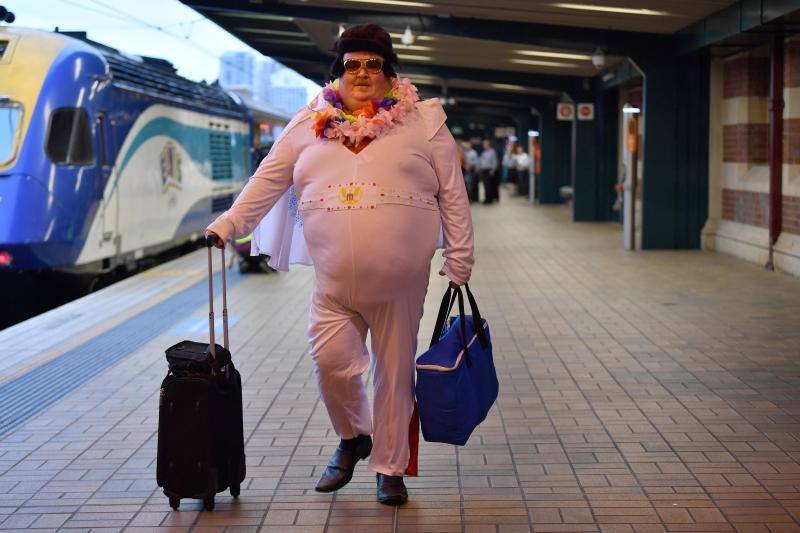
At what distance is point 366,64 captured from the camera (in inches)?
180

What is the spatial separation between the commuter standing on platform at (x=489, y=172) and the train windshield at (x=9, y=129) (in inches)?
794

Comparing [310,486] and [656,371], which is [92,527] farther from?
[656,371]

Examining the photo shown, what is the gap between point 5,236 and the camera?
10953 mm

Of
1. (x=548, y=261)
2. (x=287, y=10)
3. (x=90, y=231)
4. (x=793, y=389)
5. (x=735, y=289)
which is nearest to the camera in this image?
(x=793, y=389)

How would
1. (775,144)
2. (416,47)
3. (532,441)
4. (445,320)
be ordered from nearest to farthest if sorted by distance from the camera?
(445,320)
(532,441)
(775,144)
(416,47)

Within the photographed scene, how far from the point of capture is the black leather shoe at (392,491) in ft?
15.3

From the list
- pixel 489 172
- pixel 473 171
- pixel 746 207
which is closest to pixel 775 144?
pixel 746 207

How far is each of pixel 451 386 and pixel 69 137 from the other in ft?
27.9

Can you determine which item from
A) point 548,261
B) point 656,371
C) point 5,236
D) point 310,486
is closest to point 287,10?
point 548,261

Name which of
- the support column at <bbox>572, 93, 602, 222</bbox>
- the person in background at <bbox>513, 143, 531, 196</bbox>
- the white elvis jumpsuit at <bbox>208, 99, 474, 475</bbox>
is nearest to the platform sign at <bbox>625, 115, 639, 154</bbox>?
the support column at <bbox>572, 93, 602, 222</bbox>

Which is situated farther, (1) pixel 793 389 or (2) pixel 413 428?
(1) pixel 793 389

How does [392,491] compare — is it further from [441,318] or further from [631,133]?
[631,133]

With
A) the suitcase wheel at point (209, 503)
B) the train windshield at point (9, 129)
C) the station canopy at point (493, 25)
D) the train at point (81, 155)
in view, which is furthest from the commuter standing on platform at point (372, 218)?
the train windshield at point (9, 129)

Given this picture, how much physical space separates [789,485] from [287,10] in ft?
40.9
